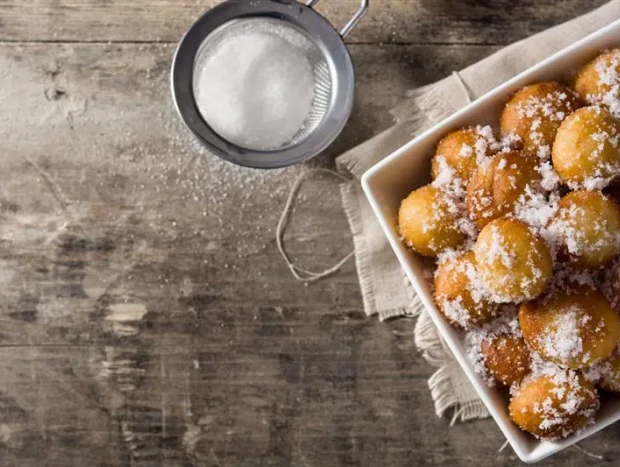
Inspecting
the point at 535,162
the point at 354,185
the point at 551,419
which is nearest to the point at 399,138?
the point at 354,185

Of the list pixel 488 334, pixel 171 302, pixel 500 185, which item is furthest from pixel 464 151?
pixel 171 302

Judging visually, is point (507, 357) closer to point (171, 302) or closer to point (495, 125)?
point (495, 125)

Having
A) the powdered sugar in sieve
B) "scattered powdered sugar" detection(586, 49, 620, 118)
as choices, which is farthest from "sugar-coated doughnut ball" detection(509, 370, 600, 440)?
the powdered sugar in sieve

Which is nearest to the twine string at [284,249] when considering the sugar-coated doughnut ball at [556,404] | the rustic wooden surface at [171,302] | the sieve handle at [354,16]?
the rustic wooden surface at [171,302]

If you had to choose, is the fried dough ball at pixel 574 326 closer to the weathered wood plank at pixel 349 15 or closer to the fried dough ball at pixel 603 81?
the fried dough ball at pixel 603 81

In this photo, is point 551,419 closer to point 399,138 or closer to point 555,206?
point 555,206

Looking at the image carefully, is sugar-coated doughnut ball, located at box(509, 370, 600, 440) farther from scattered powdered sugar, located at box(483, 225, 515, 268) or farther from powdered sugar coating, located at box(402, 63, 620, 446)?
scattered powdered sugar, located at box(483, 225, 515, 268)

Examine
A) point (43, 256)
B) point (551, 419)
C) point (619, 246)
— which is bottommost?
point (43, 256)
